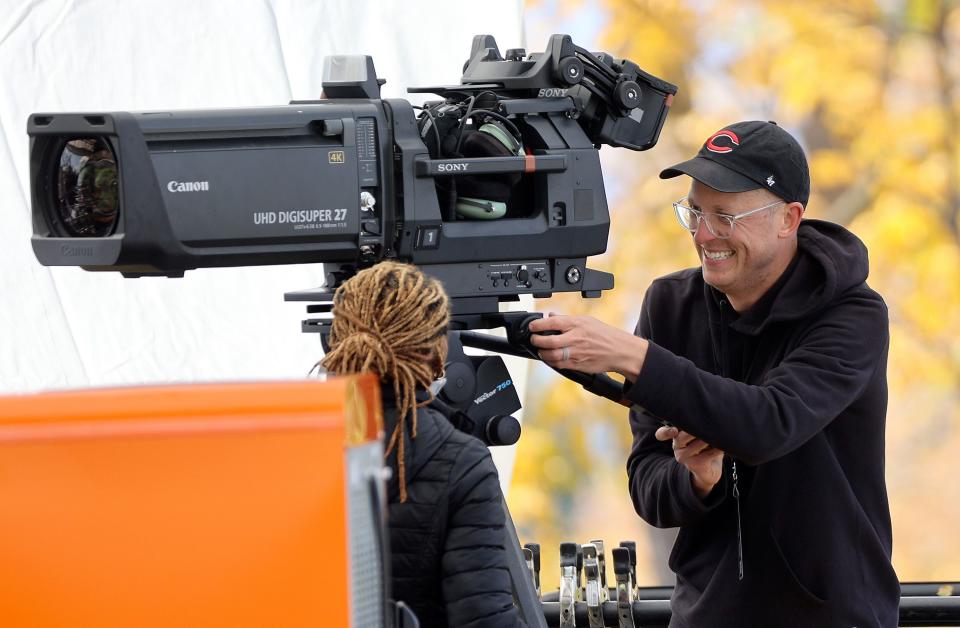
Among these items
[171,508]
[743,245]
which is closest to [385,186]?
[743,245]

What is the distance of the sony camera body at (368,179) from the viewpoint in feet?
5.24

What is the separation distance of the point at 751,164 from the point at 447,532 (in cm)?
79

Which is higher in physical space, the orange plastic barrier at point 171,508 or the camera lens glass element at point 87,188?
the camera lens glass element at point 87,188

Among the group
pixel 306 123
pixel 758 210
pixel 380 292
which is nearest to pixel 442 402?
pixel 380 292

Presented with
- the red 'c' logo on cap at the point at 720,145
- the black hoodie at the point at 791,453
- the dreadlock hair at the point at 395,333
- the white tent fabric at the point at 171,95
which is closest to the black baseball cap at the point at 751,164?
the red 'c' logo on cap at the point at 720,145

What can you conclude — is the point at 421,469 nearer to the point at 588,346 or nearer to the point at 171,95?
the point at 588,346

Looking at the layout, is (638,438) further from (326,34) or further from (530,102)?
(326,34)

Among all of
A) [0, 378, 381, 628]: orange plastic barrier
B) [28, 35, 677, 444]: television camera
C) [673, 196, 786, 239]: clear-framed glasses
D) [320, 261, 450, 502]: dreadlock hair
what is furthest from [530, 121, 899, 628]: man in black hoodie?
[0, 378, 381, 628]: orange plastic barrier

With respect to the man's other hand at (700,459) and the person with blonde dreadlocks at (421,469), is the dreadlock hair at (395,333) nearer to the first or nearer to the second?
the person with blonde dreadlocks at (421,469)

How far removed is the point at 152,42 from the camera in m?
2.48

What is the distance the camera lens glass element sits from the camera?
1.62m

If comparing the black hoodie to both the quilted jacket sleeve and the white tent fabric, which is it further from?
the white tent fabric

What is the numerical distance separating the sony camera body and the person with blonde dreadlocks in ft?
0.84

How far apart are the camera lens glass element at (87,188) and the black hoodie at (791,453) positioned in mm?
756
